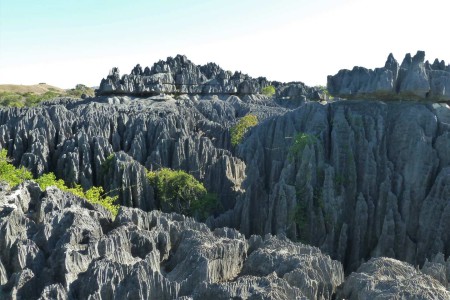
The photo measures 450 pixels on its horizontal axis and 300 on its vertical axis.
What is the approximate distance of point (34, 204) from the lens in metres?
13.8

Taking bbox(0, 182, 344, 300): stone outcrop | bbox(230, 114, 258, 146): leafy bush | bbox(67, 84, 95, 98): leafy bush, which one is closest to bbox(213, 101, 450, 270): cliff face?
bbox(0, 182, 344, 300): stone outcrop

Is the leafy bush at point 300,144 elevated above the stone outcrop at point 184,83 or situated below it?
below

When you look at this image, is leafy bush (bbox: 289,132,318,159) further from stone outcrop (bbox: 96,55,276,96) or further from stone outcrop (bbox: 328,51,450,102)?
stone outcrop (bbox: 96,55,276,96)

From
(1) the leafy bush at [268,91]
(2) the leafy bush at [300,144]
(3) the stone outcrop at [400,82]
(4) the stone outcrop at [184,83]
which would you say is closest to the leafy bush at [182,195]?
(2) the leafy bush at [300,144]

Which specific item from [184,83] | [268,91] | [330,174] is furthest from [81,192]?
[268,91]

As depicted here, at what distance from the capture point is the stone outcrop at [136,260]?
29.7 feet

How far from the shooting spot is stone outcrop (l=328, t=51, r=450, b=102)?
2450cm

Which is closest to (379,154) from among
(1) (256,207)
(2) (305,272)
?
(1) (256,207)

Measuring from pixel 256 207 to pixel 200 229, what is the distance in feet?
32.0

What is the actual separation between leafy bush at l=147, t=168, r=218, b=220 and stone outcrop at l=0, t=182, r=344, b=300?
12.2 metres

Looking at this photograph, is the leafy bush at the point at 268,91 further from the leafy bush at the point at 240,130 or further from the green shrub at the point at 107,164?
the green shrub at the point at 107,164

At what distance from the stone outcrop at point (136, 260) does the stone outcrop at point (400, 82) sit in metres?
16.2

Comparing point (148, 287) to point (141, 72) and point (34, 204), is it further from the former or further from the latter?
point (141, 72)

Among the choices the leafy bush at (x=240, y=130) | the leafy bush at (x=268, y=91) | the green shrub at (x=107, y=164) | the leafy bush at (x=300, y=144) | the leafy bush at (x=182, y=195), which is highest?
the leafy bush at (x=268, y=91)
